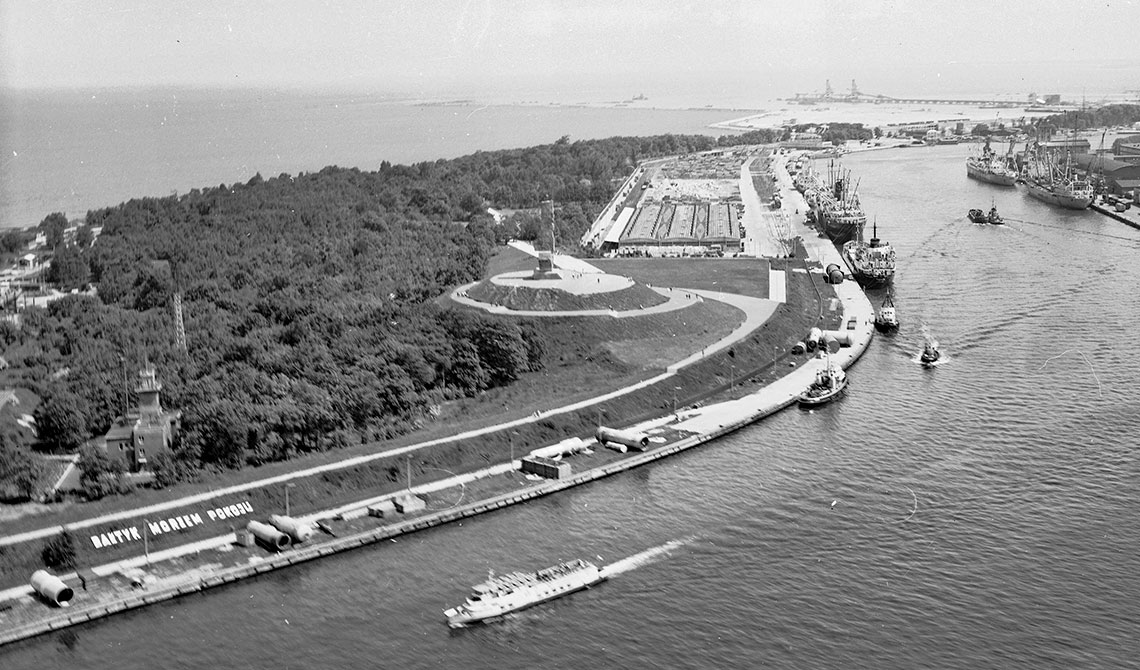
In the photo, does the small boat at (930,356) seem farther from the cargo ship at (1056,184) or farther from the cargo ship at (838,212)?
the cargo ship at (1056,184)

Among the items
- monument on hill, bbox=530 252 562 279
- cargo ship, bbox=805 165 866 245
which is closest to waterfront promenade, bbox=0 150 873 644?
monument on hill, bbox=530 252 562 279

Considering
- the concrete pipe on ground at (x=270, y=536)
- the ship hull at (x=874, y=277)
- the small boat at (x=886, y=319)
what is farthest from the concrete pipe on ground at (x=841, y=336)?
the concrete pipe on ground at (x=270, y=536)

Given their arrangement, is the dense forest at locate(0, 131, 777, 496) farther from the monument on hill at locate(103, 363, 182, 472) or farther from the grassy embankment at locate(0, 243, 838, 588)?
the grassy embankment at locate(0, 243, 838, 588)

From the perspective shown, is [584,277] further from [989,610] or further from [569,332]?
[989,610]

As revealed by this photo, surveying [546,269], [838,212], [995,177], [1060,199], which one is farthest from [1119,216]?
[546,269]

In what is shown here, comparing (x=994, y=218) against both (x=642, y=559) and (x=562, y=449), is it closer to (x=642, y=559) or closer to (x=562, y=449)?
(x=562, y=449)

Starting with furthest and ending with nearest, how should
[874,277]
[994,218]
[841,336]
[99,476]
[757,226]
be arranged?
[757,226] → [994,218] → [874,277] → [841,336] → [99,476]
